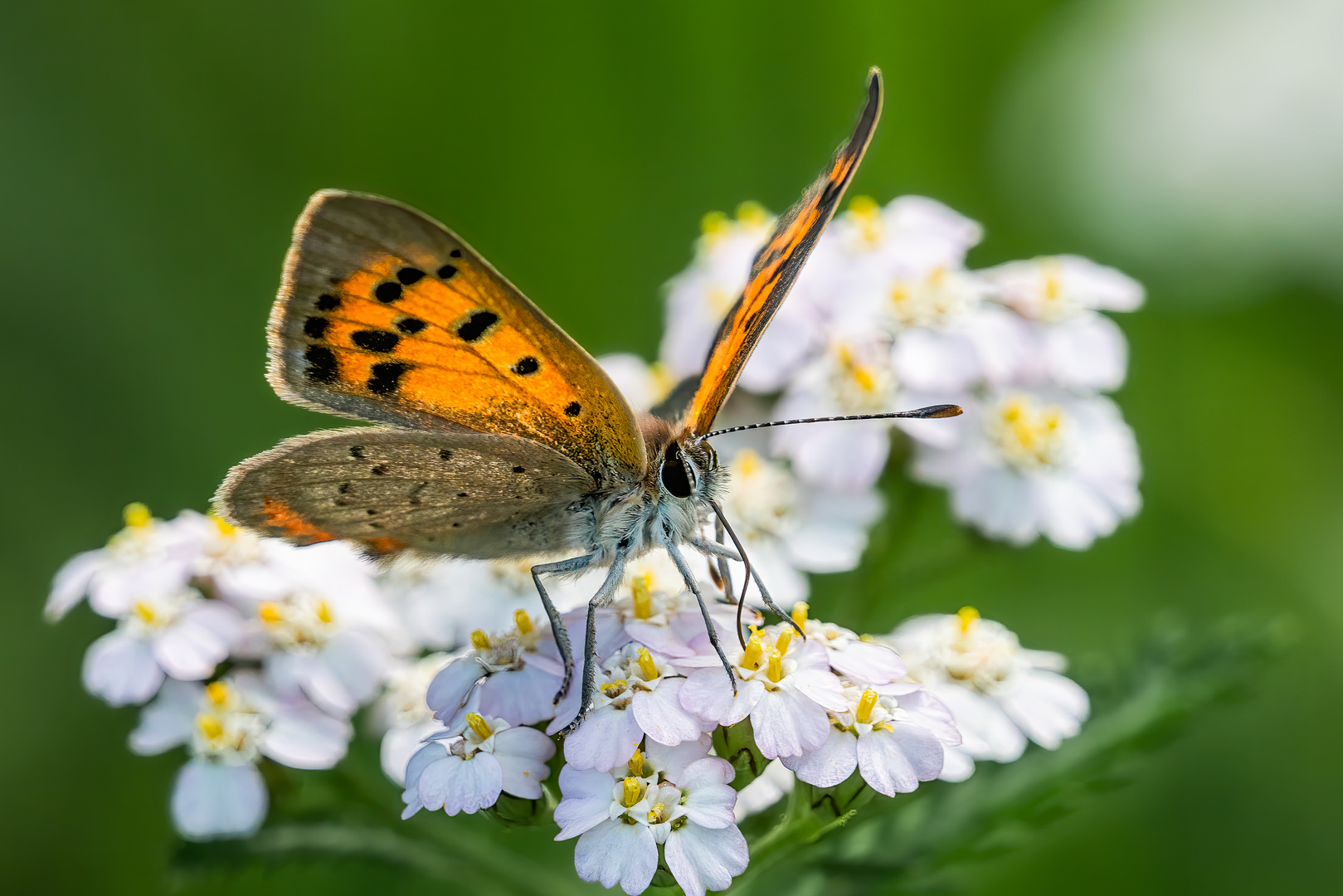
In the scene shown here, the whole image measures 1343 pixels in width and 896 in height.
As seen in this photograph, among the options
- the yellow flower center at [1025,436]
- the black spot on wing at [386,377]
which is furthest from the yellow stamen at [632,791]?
the yellow flower center at [1025,436]

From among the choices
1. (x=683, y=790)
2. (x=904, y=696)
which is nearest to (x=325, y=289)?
(x=683, y=790)

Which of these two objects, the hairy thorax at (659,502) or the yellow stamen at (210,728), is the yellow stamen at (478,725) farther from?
the yellow stamen at (210,728)

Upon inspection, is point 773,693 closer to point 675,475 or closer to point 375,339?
point 675,475

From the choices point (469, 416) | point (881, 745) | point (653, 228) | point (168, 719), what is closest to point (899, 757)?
point (881, 745)

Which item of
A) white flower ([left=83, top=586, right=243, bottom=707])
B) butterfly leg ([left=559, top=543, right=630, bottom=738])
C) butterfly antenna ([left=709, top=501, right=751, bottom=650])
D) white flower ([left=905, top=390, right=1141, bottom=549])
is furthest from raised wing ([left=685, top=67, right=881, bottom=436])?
white flower ([left=83, top=586, right=243, bottom=707])

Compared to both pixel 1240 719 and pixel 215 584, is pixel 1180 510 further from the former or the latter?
pixel 215 584

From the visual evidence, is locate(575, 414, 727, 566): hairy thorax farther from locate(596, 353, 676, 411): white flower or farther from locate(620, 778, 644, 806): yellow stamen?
locate(596, 353, 676, 411): white flower
